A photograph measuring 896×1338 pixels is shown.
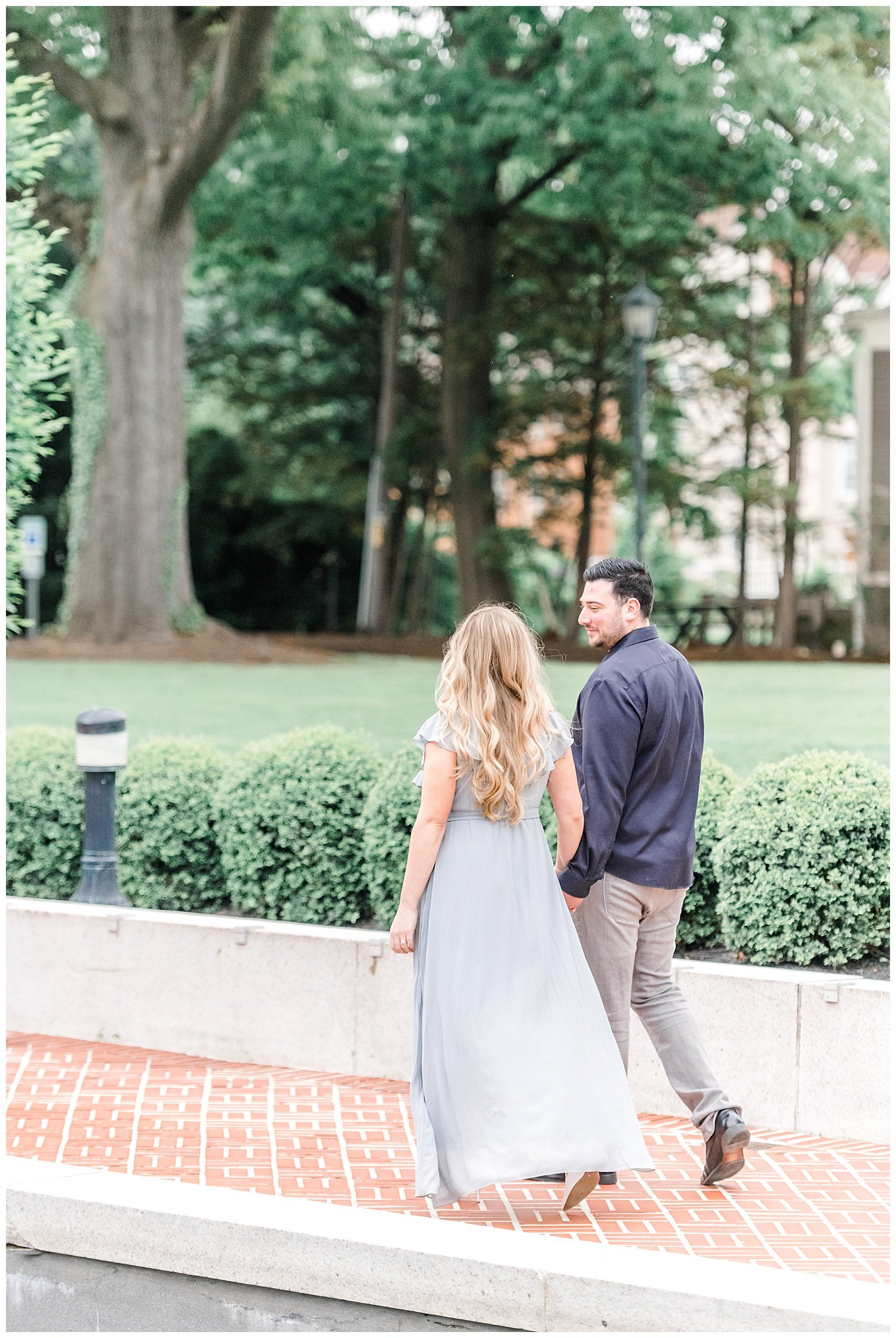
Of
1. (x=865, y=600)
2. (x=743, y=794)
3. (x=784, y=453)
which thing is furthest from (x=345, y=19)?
(x=743, y=794)

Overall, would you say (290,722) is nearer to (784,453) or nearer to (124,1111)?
(124,1111)

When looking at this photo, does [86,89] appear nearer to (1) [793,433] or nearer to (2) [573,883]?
(1) [793,433]

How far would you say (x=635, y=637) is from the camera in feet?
15.4

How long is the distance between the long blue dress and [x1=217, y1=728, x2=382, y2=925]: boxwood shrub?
2.63 metres

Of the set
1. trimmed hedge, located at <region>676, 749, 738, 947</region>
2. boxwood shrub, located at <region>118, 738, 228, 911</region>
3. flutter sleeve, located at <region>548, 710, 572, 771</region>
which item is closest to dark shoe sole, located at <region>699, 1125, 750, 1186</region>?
flutter sleeve, located at <region>548, 710, 572, 771</region>

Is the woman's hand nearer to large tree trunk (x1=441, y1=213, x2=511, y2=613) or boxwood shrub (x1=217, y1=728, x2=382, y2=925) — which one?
boxwood shrub (x1=217, y1=728, x2=382, y2=925)

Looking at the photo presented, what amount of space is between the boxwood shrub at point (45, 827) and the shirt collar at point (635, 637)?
13.1ft

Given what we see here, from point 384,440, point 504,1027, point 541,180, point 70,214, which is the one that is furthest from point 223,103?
point 504,1027

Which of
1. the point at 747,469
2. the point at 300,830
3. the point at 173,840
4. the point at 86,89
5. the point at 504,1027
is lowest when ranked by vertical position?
the point at 504,1027

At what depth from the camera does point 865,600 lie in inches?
934

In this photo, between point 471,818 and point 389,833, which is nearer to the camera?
point 471,818

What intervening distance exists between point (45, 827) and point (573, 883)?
411 cm

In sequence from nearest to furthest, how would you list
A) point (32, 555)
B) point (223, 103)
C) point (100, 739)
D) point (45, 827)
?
point (100, 739), point (45, 827), point (223, 103), point (32, 555)

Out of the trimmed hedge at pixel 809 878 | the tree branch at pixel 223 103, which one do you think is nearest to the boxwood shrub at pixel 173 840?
the trimmed hedge at pixel 809 878
